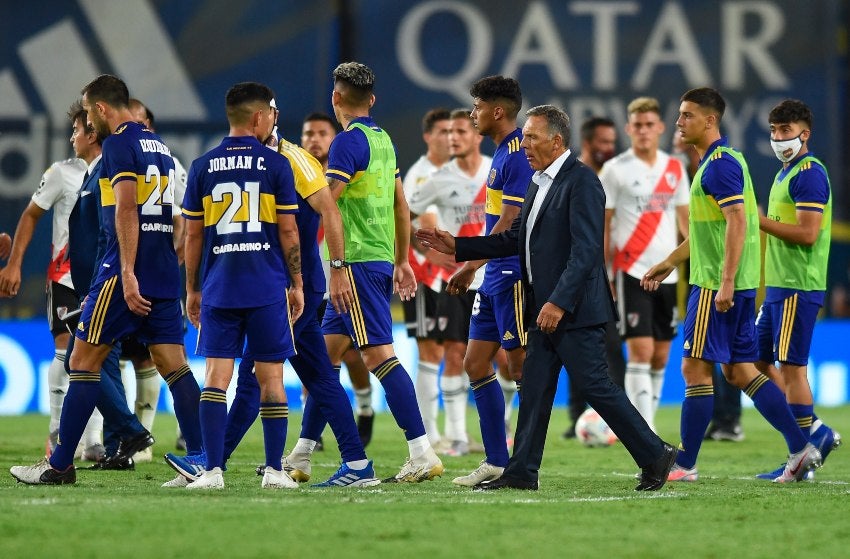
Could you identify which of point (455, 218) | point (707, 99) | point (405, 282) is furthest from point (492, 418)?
point (455, 218)

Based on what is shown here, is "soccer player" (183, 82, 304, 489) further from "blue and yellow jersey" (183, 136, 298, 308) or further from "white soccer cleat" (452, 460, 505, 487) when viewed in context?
"white soccer cleat" (452, 460, 505, 487)

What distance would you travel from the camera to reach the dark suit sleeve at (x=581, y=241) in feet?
22.7

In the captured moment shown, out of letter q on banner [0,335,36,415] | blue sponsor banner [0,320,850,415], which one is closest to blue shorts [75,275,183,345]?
blue sponsor banner [0,320,850,415]

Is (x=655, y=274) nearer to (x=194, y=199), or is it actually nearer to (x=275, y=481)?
(x=275, y=481)

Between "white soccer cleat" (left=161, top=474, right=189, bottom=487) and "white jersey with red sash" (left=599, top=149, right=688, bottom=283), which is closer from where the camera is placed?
"white soccer cleat" (left=161, top=474, right=189, bottom=487)

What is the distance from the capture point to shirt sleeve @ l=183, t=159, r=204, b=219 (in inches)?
275

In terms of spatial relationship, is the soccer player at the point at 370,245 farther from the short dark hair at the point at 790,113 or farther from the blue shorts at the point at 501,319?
the short dark hair at the point at 790,113

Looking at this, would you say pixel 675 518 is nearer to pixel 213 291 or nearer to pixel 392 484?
pixel 392 484

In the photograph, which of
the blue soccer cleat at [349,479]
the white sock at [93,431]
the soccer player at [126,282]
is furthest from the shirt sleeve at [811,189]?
the white sock at [93,431]

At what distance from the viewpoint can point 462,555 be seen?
5195 mm

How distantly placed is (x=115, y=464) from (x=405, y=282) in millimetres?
2141

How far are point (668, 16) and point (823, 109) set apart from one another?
2.31 meters

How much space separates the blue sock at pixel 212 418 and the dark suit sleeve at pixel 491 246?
55.6 inches

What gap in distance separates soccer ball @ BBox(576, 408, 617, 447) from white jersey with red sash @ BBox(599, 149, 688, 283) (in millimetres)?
1175
